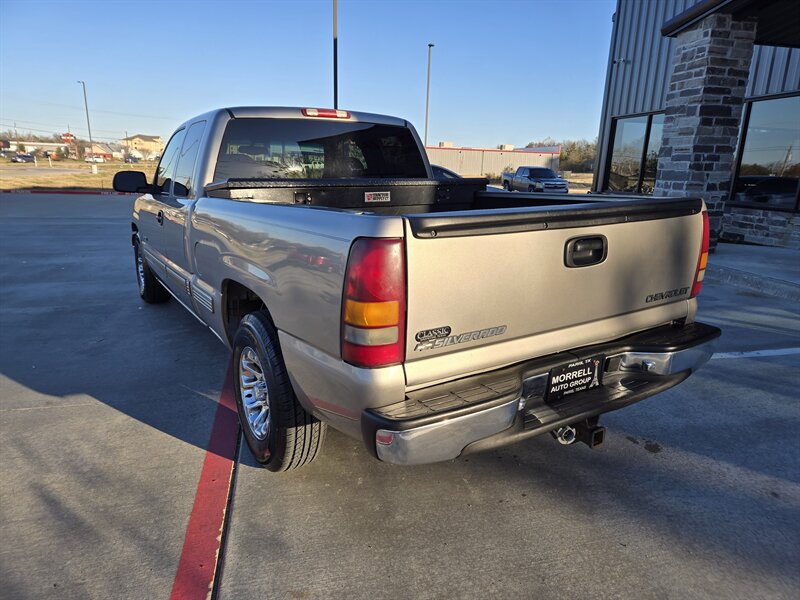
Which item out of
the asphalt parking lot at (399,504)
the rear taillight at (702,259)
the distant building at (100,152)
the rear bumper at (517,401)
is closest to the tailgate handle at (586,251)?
the rear bumper at (517,401)

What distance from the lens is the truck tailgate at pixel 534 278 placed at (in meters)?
1.98

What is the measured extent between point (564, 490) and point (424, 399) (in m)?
1.19

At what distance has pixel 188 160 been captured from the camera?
3990 millimetres

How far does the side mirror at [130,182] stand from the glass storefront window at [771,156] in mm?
11151

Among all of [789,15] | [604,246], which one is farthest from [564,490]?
[789,15]

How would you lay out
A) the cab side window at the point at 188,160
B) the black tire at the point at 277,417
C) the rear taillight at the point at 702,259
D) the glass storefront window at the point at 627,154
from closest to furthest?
the black tire at the point at 277,417 < the rear taillight at the point at 702,259 < the cab side window at the point at 188,160 < the glass storefront window at the point at 627,154

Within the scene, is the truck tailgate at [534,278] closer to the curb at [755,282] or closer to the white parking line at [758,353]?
the white parking line at [758,353]

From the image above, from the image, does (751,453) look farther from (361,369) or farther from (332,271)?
(332,271)

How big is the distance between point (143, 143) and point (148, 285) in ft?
452

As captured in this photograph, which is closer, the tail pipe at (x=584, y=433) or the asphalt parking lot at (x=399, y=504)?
the asphalt parking lot at (x=399, y=504)

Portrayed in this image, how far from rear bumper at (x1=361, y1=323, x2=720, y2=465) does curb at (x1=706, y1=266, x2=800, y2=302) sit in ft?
15.5

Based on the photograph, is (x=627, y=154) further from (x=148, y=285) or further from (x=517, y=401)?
(x=517, y=401)

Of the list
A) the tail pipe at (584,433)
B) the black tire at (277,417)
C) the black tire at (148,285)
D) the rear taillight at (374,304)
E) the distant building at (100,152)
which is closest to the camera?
the rear taillight at (374,304)

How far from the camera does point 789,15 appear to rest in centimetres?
723
